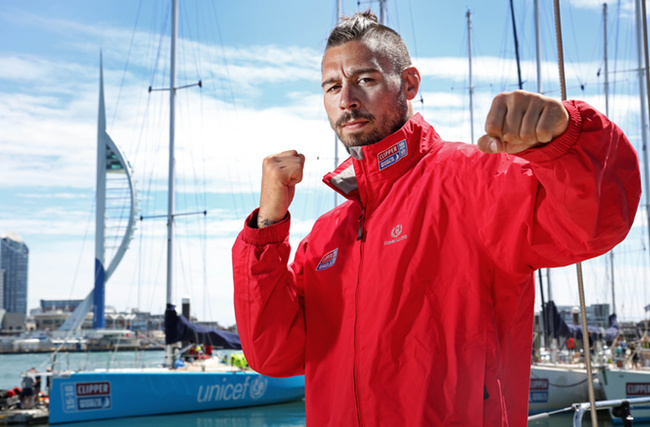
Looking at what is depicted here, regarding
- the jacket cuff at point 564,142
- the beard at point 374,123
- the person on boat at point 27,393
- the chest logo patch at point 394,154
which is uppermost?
the beard at point 374,123

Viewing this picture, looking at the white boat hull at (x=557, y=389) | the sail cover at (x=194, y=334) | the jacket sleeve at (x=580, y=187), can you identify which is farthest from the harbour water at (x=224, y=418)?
the jacket sleeve at (x=580, y=187)

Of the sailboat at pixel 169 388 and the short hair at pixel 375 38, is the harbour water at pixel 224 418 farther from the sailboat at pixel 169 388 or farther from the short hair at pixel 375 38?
the short hair at pixel 375 38

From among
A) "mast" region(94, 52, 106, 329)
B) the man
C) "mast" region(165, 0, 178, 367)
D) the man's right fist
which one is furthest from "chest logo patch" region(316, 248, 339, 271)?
"mast" region(94, 52, 106, 329)

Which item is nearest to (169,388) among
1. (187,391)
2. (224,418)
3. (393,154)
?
(187,391)

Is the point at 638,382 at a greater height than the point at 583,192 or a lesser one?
lesser

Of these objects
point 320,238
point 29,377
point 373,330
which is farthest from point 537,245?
point 29,377

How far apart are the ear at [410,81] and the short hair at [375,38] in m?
0.01

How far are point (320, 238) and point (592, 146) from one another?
2.33 ft

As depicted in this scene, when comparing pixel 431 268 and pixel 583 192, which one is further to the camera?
pixel 431 268

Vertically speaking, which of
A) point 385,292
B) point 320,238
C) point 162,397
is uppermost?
point 320,238

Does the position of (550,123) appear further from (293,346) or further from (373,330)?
(293,346)

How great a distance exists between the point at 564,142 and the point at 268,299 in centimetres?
73

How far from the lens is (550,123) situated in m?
0.76

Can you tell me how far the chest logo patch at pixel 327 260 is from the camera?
1.31 meters
